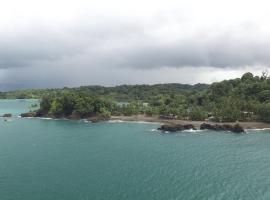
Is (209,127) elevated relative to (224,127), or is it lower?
lower

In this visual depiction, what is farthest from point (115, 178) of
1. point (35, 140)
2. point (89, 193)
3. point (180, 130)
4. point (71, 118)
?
point (71, 118)


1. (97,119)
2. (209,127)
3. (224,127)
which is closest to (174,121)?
(209,127)

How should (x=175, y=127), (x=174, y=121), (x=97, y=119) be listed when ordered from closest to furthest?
(x=175, y=127) < (x=174, y=121) < (x=97, y=119)

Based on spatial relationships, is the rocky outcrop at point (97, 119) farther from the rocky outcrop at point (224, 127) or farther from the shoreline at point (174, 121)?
the rocky outcrop at point (224, 127)

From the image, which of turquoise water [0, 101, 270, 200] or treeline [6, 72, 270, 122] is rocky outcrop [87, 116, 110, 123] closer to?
treeline [6, 72, 270, 122]

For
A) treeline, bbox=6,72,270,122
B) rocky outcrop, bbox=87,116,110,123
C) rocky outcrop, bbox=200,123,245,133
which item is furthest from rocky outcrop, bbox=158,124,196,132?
rocky outcrop, bbox=87,116,110,123

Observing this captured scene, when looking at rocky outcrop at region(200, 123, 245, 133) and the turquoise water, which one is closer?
the turquoise water

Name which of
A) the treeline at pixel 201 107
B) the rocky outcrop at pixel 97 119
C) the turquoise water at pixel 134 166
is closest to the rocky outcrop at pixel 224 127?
the turquoise water at pixel 134 166

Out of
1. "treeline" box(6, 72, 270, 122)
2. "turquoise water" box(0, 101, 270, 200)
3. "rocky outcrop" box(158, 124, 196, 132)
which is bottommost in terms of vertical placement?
"turquoise water" box(0, 101, 270, 200)

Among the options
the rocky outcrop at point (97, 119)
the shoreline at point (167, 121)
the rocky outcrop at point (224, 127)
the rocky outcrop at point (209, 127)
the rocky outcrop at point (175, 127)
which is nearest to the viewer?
the rocky outcrop at point (224, 127)

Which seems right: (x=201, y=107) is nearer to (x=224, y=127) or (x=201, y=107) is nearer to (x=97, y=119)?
(x=224, y=127)
